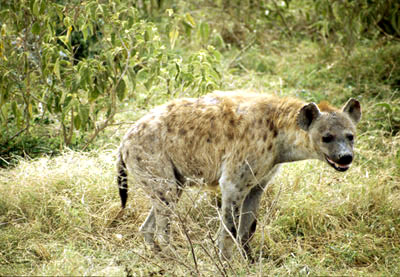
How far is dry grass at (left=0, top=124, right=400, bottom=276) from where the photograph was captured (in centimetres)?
354

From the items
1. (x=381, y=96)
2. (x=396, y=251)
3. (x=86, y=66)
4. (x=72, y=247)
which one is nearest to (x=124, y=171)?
(x=72, y=247)

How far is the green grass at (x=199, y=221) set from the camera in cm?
335

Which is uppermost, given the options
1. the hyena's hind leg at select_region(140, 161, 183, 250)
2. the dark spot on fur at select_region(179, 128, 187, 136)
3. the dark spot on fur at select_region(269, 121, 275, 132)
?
the dark spot on fur at select_region(269, 121, 275, 132)

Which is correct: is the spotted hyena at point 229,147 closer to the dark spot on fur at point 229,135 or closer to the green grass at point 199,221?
the dark spot on fur at point 229,135

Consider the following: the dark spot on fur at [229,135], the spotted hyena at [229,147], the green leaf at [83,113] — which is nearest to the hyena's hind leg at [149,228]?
the spotted hyena at [229,147]

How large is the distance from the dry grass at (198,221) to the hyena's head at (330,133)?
37 centimetres

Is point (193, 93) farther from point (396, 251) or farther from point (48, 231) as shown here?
point (396, 251)

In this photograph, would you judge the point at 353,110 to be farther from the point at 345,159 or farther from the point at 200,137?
the point at 200,137

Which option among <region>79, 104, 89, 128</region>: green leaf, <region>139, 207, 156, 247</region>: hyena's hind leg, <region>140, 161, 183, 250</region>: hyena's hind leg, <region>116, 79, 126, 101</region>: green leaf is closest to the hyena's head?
<region>140, 161, 183, 250</region>: hyena's hind leg

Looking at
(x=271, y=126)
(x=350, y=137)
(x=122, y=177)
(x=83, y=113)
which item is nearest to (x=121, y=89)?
(x=83, y=113)

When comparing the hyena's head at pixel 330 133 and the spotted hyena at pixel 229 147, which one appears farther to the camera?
the spotted hyena at pixel 229 147

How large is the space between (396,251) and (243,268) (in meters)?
1.20

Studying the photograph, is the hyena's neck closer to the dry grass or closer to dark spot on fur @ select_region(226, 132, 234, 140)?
the dry grass

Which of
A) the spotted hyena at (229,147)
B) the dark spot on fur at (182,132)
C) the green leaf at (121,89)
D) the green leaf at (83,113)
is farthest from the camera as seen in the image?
the green leaf at (121,89)
